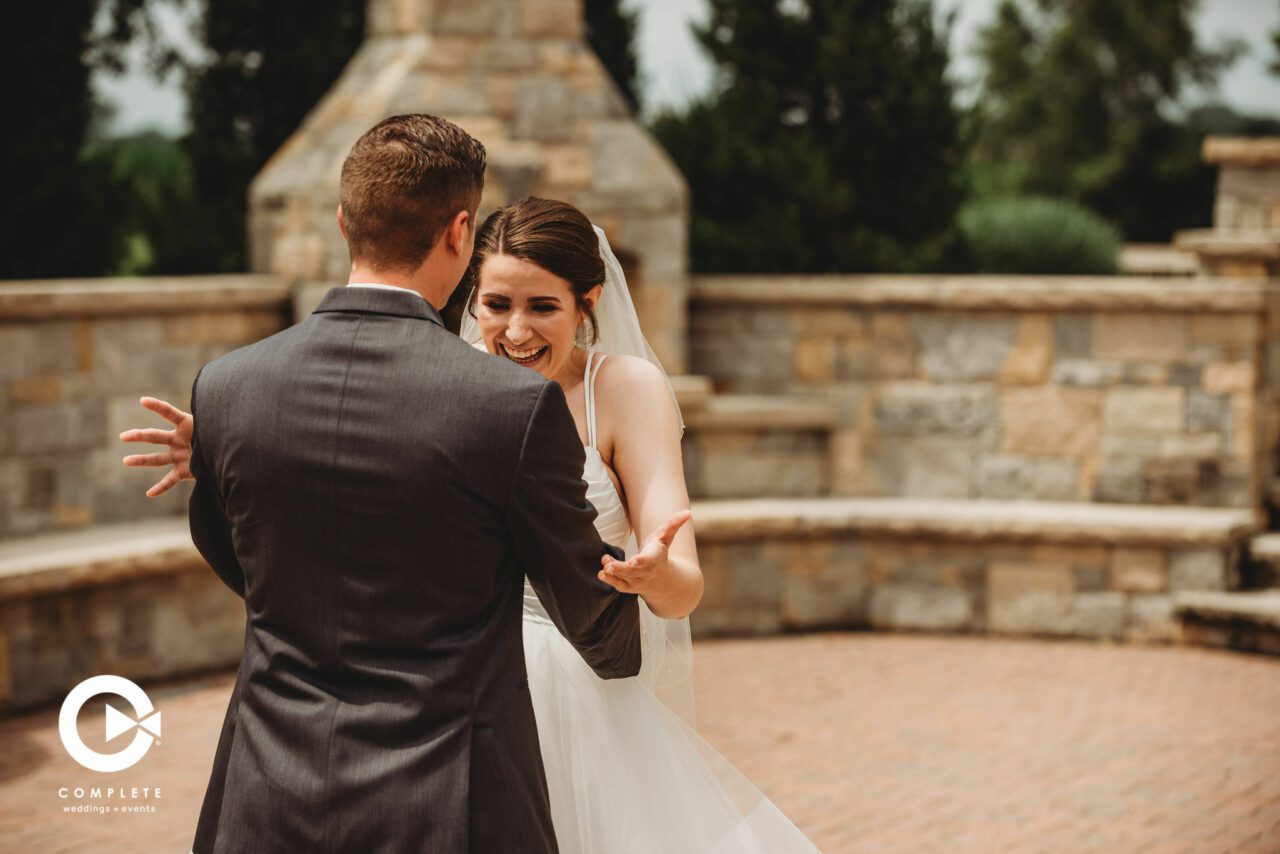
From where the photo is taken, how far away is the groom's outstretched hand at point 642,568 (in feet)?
7.15

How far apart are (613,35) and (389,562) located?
38.5 feet

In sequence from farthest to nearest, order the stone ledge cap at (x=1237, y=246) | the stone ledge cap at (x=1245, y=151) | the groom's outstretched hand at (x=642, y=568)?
1. the stone ledge cap at (x=1245, y=151)
2. the stone ledge cap at (x=1237, y=246)
3. the groom's outstretched hand at (x=642, y=568)

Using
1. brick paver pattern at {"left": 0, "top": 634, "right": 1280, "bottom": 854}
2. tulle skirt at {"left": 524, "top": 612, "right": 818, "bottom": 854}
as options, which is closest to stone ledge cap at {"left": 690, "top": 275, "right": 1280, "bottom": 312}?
brick paver pattern at {"left": 0, "top": 634, "right": 1280, "bottom": 854}

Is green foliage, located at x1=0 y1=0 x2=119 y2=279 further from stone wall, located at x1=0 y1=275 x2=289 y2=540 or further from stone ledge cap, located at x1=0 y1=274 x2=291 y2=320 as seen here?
stone wall, located at x1=0 y1=275 x2=289 y2=540

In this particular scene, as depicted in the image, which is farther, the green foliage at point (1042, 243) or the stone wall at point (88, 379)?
the green foliage at point (1042, 243)

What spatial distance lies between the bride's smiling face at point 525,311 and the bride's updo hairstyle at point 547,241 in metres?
0.02

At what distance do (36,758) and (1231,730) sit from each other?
506cm

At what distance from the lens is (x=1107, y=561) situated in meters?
8.04

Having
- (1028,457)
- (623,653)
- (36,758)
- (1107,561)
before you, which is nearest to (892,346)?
(1028,457)

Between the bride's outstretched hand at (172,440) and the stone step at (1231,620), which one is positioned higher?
the bride's outstretched hand at (172,440)

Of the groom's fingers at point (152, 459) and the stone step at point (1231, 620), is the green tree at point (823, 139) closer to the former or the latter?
the stone step at point (1231, 620)

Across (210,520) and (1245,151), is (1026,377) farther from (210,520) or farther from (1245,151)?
(210,520)

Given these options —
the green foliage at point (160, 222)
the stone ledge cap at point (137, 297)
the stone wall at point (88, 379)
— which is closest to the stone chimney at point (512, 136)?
the stone ledge cap at point (137, 297)

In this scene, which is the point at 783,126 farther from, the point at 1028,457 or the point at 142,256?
the point at 142,256
